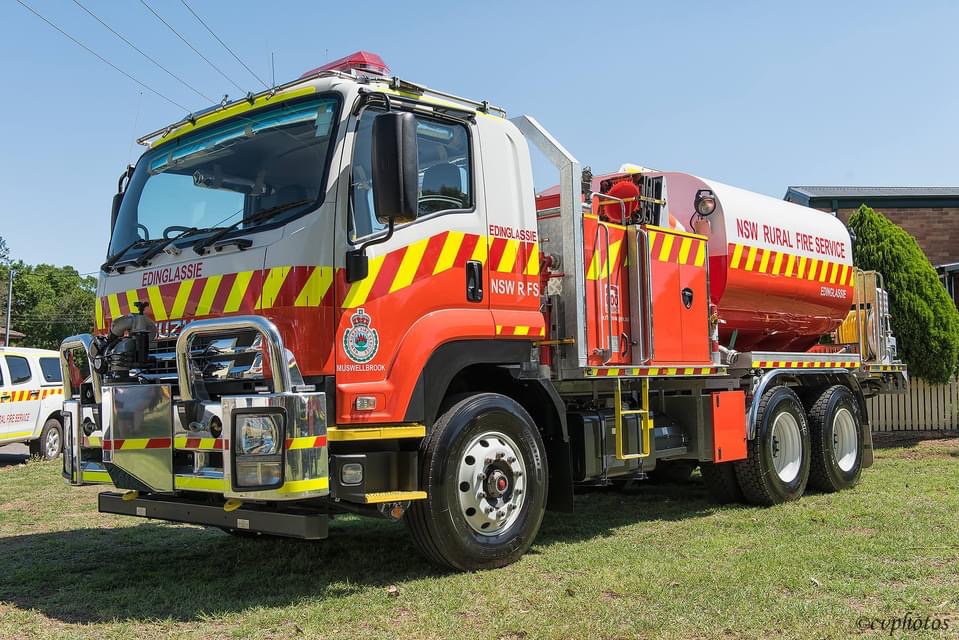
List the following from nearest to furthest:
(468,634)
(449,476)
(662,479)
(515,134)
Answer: (468,634) → (449,476) → (515,134) → (662,479)

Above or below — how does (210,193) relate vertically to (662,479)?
above

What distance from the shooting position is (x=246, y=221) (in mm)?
5715

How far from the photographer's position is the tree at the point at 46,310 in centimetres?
6322

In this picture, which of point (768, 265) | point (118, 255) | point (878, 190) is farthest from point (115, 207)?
point (878, 190)

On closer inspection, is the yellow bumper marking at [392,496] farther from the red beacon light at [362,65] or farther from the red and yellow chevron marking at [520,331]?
the red beacon light at [362,65]

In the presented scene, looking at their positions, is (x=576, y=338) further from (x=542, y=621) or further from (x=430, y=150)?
(x=542, y=621)

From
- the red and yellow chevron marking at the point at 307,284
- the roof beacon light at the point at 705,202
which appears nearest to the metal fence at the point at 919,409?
the roof beacon light at the point at 705,202

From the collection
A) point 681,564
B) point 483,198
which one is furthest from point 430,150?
point 681,564

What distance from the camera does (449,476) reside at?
582cm

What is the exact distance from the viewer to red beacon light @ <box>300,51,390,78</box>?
6.07 m

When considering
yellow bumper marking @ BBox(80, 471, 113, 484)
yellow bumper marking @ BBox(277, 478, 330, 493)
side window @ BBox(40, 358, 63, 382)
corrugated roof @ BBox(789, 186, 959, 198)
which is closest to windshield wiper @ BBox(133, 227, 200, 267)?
yellow bumper marking @ BBox(80, 471, 113, 484)

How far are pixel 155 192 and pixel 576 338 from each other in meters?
3.17

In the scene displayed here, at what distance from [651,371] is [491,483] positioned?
210 centimetres

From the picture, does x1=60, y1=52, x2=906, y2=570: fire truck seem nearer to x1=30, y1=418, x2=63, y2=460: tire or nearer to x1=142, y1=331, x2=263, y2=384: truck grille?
x1=142, y1=331, x2=263, y2=384: truck grille
